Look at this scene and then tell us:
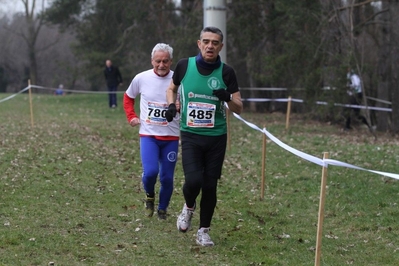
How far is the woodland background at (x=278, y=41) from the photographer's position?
20.0m

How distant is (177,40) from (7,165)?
1609 centimetres

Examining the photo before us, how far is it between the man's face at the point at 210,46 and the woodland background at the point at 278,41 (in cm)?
1257

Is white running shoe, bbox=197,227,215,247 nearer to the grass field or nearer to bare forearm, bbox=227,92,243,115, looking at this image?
the grass field

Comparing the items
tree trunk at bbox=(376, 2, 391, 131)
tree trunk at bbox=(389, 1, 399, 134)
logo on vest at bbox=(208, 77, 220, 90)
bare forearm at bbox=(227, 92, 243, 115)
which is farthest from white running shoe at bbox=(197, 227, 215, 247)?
tree trunk at bbox=(376, 2, 391, 131)

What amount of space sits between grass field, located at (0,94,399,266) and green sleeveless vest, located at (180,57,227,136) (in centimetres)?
120

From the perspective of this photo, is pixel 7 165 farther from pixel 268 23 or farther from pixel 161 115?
pixel 268 23

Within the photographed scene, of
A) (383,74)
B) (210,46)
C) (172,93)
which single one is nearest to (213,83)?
(210,46)

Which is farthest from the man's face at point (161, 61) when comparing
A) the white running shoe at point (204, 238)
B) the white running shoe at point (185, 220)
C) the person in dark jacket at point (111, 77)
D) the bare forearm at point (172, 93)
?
the person in dark jacket at point (111, 77)

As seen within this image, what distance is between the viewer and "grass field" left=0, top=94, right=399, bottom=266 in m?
6.97

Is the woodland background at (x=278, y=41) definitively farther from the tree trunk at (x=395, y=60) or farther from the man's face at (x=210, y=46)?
the man's face at (x=210, y=46)

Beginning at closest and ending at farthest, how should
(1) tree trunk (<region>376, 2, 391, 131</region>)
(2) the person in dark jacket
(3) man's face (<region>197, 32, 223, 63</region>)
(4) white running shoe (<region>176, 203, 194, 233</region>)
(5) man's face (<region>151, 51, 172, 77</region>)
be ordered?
(3) man's face (<region>197, 32, 223, 63</region>)
(4) white running shoe (<region>176, 203, 194, 233</region>)
(5) man's face (<region>151, 51, 172, 77</region>)
(1) tree trunk (<region>376, 2, 391, 131</region>)
(2) the person in dark jacket

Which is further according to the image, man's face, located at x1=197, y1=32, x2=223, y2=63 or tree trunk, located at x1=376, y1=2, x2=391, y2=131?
tree trunk, located at x1=376, y1=2, x2=391, y2=131

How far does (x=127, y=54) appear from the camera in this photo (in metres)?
40.7

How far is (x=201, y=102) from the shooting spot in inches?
278
